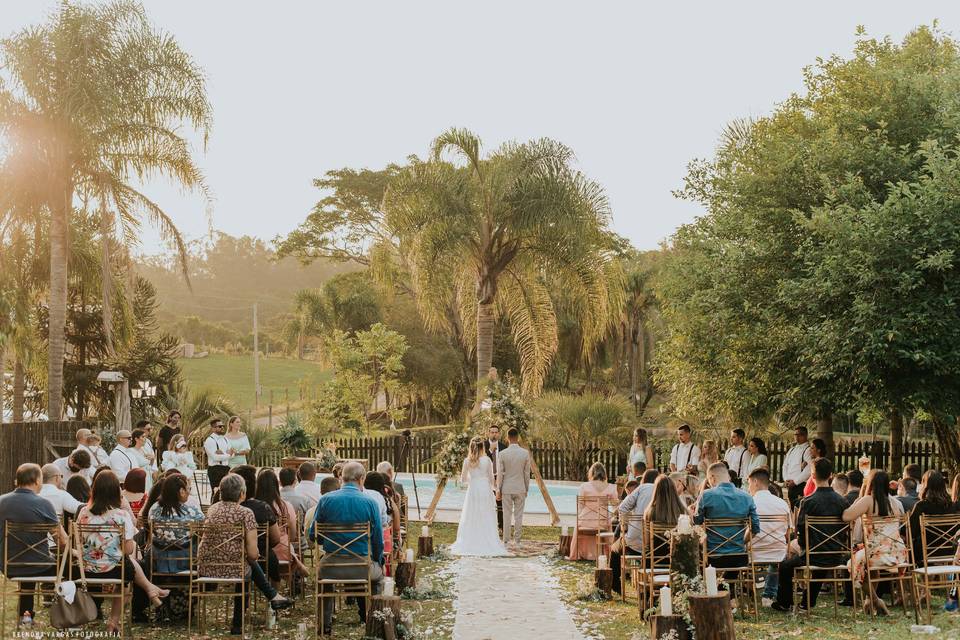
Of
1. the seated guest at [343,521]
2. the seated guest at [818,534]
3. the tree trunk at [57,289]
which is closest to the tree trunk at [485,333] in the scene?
the tree trunk at [57,289]

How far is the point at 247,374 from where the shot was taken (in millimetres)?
73625

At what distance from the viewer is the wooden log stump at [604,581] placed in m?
10.6

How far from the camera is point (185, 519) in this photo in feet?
28.8

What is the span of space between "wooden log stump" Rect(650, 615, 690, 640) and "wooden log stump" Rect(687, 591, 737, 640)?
189 mm

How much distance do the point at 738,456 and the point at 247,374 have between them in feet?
206

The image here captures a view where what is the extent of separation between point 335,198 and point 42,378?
23908 millimetres

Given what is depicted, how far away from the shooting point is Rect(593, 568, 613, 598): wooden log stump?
10602mm

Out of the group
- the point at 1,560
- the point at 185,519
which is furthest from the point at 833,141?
the point at 1,560

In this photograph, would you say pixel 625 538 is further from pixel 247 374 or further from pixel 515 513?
pixel 247 374

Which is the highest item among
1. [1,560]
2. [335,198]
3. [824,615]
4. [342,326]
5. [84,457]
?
[335,198]

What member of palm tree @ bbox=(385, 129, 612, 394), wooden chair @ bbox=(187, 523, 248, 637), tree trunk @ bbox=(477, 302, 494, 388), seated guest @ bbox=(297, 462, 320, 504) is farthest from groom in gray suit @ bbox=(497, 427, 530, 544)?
tree trunk @ bbox=(477, 302, 494, 388)

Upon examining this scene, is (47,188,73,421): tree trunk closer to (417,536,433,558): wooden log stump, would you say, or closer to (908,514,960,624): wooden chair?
(417,536,433,558): wooden log stump

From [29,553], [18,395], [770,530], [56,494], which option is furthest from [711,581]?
[18,395]

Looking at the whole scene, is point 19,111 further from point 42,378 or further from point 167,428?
point 42,378
